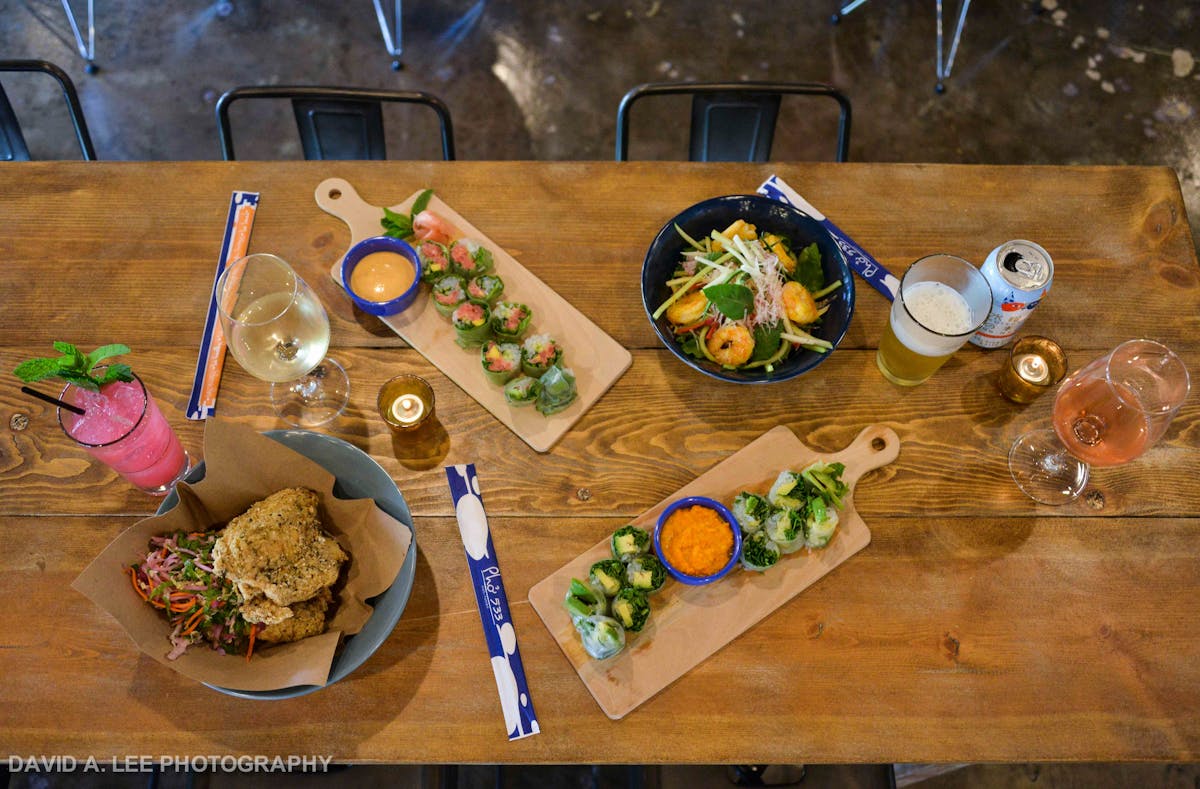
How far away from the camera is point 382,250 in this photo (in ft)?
5.62

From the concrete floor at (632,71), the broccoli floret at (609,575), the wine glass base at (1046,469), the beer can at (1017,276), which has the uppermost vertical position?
the beer can at (1017,276)

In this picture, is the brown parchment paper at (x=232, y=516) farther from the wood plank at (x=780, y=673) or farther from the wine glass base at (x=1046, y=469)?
the wine glass base at (x=1046, y=469)

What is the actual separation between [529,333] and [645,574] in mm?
573

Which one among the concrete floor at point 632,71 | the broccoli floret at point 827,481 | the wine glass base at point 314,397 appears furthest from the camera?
the concrete floor at point 632,71

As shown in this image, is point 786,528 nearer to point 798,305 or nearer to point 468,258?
point 798,305

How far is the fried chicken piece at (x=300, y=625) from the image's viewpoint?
1.30 meters

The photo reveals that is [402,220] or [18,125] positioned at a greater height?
[402,220]

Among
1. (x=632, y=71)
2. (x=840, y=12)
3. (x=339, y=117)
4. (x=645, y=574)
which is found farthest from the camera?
(x=840, y=12)

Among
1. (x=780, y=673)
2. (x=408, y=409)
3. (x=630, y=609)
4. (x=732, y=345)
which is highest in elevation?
(x=732, y=345)

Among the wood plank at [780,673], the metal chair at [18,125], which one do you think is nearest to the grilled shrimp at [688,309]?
the wood plank at [780,673]

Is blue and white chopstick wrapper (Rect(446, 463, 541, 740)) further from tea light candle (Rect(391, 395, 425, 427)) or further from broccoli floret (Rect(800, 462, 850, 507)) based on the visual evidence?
broccoli floret (Rect(800, 462, 850, 507))

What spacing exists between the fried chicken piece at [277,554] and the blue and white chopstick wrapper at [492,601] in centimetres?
24

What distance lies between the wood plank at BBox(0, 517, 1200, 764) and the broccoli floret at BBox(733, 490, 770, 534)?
161 millimetres

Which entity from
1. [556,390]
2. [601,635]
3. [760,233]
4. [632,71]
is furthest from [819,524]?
[632,71]
